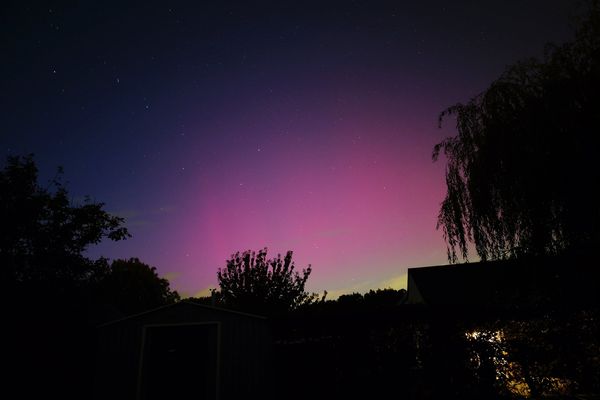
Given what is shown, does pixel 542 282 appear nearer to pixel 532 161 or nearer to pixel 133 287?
pixel 532 161

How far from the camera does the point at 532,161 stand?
339 inches

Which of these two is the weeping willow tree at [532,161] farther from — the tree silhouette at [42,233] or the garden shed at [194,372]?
the tree silhouette at [42,233]

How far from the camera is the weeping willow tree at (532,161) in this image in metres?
8.07

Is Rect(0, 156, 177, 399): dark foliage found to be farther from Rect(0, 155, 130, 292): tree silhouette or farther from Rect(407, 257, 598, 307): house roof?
Rect(407, 257, 598, 307): house roof

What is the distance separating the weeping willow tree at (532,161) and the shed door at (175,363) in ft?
31.5

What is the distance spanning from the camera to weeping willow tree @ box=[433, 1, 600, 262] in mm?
8070

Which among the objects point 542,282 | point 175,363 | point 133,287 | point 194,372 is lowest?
point 194,372

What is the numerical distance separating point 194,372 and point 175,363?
2.89ft

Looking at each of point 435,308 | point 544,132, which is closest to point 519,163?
point 544,132

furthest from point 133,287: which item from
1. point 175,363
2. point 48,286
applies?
point 175,363

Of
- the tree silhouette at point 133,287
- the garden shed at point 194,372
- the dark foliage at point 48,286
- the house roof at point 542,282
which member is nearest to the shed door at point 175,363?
the garden shed at point 194,372

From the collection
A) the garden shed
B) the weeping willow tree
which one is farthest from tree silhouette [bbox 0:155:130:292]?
the weeping willow tree

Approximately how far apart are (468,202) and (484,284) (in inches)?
378

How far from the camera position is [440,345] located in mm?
9289
